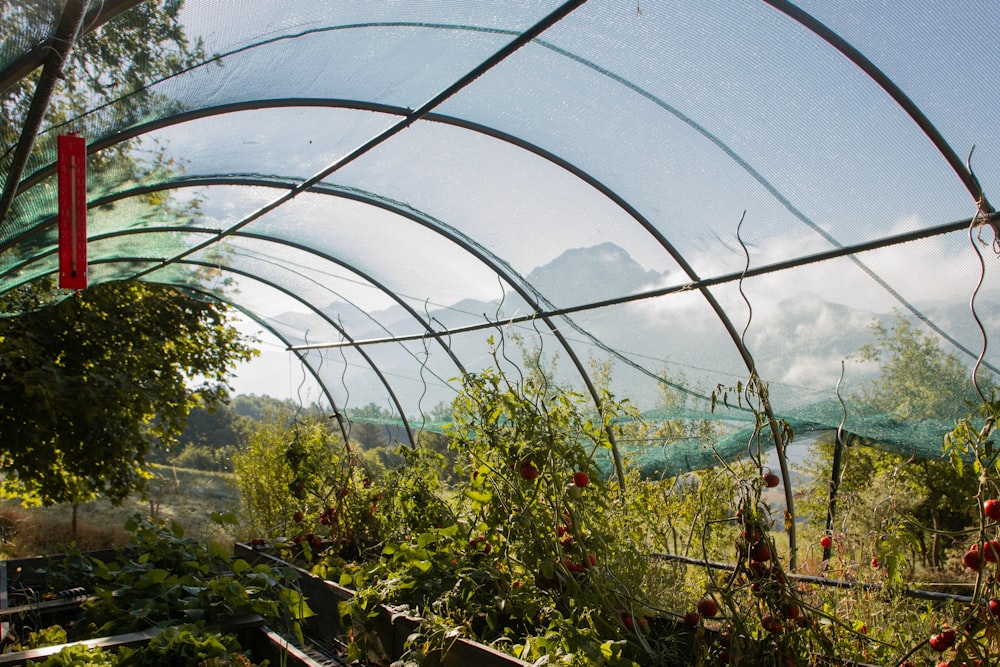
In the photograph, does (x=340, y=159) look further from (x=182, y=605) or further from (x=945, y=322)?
(x=945, y=322)

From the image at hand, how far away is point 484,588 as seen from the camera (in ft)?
10.0

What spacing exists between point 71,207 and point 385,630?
2236 mm

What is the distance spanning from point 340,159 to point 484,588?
7.82 feet

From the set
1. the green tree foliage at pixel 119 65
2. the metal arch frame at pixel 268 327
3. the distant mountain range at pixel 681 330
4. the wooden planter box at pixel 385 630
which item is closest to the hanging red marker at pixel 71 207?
the green tree foliage at pixel 119 65

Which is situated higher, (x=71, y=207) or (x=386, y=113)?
(x=386, y=113)

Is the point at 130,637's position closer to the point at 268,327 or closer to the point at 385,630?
the point at 385,630

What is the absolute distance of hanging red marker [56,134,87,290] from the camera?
182 centimetres

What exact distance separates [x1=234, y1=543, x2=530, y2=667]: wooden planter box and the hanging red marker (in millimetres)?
1798

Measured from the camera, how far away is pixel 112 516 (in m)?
11.1

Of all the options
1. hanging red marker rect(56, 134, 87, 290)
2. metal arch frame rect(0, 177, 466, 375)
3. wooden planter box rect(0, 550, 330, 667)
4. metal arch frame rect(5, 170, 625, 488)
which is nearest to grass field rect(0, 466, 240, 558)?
metal arch frame rect(0, 177, 466, 375)

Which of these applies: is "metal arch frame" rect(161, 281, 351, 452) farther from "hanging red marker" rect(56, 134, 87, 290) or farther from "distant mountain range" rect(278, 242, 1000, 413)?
"hanging red marker" rect(56, 134, 87, 290)

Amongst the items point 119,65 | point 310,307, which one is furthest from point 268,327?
point 119,65

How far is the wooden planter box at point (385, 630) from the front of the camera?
2.46 metres

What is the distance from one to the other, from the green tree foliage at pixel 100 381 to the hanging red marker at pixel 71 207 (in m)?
4.16
